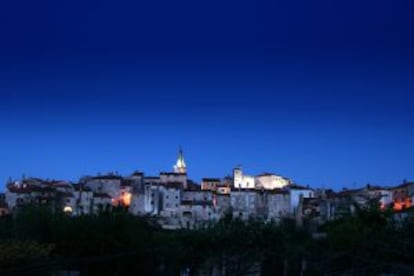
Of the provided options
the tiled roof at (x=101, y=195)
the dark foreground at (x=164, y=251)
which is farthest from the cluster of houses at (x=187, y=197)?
the dark foreground at (x=164, y=251)

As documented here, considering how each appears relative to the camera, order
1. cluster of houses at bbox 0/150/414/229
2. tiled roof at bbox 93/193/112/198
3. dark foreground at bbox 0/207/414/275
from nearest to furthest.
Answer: dark foreground at bbox 0/207/414/275, cluster of houses at bbox 0/150/414/229, tiled roof at bbox 93/193/112/198

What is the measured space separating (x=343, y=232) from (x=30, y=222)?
33.4 feet

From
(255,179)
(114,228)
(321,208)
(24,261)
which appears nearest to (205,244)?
(114,228)

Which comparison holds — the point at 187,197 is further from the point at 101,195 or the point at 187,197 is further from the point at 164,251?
the point at 164,251

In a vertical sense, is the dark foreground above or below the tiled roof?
below

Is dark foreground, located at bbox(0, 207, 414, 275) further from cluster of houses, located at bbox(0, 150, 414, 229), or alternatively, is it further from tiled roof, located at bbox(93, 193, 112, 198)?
tiled roof, located at bbox(93, 193, 112, 198)

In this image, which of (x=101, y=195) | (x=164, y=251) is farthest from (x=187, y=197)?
(x=164, y=251)

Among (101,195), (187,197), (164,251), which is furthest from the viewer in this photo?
(187,197)

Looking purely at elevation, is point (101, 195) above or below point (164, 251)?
above

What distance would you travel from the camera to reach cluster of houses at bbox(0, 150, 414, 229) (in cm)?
5631

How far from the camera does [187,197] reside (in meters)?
64.1

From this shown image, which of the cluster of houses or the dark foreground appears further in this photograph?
the cluster of houses

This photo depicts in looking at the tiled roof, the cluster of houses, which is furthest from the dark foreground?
the tiled roof

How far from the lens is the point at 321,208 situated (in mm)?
59156
